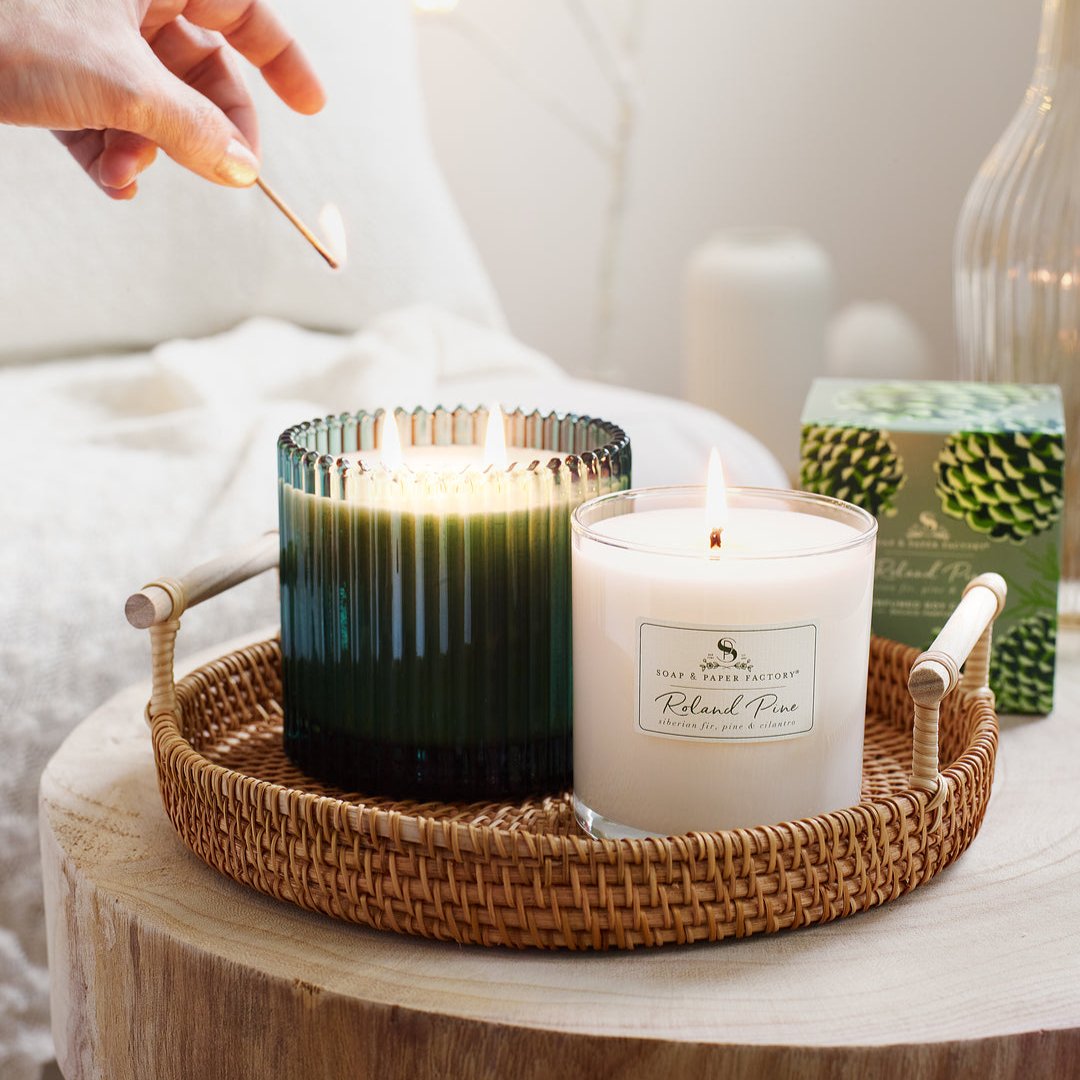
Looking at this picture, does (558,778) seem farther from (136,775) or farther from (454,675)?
(136,775)

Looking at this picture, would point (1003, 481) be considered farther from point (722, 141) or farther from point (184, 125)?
point (722, 141)

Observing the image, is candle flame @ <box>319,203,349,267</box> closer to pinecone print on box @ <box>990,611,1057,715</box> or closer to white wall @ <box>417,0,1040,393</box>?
pinecone print on box @ <box>990,611,1057,715</box>

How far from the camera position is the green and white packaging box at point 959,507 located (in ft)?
2.35

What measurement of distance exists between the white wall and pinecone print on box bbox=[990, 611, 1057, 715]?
5.07 feet

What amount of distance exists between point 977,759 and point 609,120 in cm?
188

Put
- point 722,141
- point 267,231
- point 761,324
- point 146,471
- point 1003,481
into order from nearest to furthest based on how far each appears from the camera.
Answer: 1. point 1003,481
2. point 146,471
3. point 267,231
4. point 761,324
5. point 722,141

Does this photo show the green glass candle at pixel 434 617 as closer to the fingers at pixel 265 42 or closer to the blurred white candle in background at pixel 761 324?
the fingers at pixel 265 42

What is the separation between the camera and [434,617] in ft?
1.90

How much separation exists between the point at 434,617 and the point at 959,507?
1.03ft

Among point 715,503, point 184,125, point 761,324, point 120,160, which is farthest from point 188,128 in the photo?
point 761,324

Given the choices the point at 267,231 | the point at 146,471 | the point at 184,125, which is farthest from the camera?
the point at 267,231

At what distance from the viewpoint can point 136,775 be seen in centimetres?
67

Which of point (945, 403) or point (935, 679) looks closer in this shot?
point (935, 679)

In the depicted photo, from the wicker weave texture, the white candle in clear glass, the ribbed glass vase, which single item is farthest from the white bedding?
the white candle in clear glass
